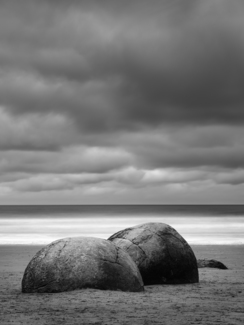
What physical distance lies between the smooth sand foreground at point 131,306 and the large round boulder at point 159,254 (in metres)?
0.30

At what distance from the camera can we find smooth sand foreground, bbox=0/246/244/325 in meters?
5.13

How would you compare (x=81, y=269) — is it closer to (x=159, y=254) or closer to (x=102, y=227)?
(x=159, y=254)

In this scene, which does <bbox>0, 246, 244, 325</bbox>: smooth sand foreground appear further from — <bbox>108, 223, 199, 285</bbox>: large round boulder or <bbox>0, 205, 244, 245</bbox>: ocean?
<bbox>0, 205, 244, 245</bbox>: ocean

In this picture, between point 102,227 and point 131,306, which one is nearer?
point 131,306

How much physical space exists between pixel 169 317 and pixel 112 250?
2143mm

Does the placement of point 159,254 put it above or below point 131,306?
above

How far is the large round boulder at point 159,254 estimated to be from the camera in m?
8.10

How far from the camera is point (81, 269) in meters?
6.84

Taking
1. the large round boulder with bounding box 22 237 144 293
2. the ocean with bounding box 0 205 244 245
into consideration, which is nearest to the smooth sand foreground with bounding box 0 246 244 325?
the large round boulder with bounding box 22 237 144 293

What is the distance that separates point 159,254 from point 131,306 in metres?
2.35

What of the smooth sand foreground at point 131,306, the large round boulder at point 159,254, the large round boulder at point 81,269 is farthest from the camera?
the large round boulder at point 159,254

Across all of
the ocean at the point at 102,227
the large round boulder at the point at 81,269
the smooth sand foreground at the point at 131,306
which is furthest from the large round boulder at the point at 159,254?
the ocean at the point at 102,227

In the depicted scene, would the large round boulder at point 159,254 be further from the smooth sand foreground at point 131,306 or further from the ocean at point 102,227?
the ocean at point 102,227

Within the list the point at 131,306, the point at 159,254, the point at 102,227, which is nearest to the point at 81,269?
the point at 131,306
